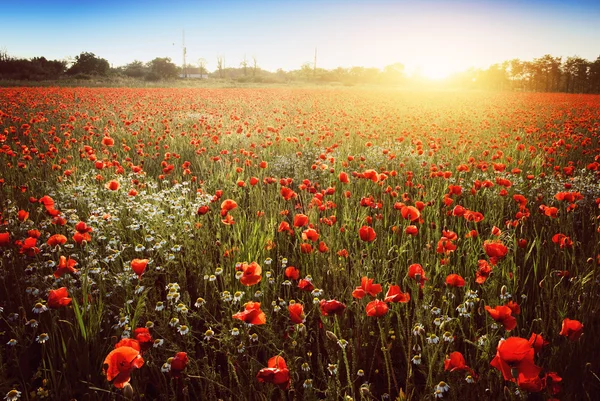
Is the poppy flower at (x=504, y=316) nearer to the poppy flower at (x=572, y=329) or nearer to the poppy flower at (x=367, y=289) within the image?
the poppy flower at (x=572, y=329)

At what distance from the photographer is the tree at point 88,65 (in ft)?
Result: 164

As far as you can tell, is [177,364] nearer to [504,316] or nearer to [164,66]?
Result: [504,316]

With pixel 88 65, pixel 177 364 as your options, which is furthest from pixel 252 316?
pixel 88 65

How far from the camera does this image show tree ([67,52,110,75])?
50.1 meters

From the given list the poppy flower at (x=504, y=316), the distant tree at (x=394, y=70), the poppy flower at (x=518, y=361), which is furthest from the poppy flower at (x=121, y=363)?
the distant tree at (x=394, y=70)

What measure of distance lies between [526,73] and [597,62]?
13.2 m

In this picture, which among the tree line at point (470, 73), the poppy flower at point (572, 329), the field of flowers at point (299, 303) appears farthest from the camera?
the tree line at point (470, 73)

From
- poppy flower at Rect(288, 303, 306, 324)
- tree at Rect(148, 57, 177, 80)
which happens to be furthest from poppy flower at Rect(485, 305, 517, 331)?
tree at Rect(148, 57, 177, 80)

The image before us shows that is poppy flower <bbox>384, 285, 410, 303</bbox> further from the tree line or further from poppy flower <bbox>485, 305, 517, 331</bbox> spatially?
the tree line

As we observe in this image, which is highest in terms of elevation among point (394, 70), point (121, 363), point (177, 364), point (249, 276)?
point (394, 70)

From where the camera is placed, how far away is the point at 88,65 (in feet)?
167

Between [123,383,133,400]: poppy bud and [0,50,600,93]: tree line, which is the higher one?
[0,50,600,93]: tree line

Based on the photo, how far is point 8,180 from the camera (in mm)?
4719

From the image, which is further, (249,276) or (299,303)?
(299,303)
